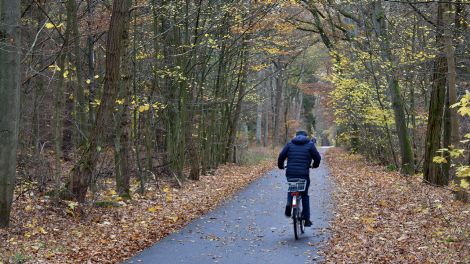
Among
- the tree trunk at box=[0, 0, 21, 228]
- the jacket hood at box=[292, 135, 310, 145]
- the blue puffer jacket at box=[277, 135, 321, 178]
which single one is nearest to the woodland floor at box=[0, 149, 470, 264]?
the tree trunk at box=[0, 0, 21, 228]

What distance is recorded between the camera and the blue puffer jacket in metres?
10.3

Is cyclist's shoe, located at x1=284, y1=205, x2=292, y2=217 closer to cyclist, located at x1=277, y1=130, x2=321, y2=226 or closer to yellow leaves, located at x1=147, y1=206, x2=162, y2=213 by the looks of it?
cyclist, located at x1=277, y1=130, x2=321, y2=226

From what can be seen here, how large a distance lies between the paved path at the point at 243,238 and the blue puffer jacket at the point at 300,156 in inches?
48.3

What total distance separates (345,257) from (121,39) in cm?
682

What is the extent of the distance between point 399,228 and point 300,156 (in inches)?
89.5

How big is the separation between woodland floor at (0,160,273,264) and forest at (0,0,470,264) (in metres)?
0.07

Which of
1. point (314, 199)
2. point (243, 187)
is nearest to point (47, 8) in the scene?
point (243, 187)

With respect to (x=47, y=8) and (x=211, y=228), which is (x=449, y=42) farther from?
(x=47, y=8)

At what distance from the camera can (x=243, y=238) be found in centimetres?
1003

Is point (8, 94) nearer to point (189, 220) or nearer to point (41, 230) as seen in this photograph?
point (41, 230)

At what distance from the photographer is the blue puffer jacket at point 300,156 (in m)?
10.3

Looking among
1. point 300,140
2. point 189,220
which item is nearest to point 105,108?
point 189,220

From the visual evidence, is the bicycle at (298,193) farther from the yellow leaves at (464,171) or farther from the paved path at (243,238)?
the yellow leaves at (464,171)

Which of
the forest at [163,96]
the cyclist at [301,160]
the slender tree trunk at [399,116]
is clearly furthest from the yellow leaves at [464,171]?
the slender tree trunk at [399,116]
